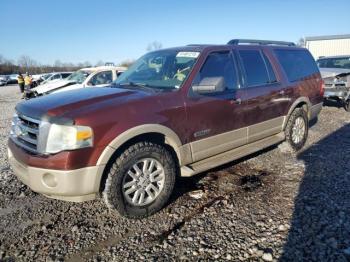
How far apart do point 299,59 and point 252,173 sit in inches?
108

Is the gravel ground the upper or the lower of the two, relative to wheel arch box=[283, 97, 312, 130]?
lower

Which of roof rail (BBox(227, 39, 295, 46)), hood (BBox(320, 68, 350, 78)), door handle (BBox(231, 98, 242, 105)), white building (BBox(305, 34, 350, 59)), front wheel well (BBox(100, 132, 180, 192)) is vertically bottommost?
front wheel well (BBox(100, 132, 180, 192))

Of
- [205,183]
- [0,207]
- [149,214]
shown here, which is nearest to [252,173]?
[205,183]

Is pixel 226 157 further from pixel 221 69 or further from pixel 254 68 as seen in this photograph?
pixel 254 68

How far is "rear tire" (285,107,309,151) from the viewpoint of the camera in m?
5.79

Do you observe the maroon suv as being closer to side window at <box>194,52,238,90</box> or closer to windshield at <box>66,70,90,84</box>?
side window at <box>194,52,238,90</box>

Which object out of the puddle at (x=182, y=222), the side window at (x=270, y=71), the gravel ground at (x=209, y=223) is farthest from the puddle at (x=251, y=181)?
the side window at (x=270, y=71)

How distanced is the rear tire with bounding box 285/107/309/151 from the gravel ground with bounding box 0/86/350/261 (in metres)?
0.89

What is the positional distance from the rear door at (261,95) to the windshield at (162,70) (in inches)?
39.4

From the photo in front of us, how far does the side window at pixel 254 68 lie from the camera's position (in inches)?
189

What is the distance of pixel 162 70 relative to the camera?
4457 mm

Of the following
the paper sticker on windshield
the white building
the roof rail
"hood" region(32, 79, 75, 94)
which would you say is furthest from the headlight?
the white building

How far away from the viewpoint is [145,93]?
377cm

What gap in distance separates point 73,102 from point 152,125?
932 millimetres
